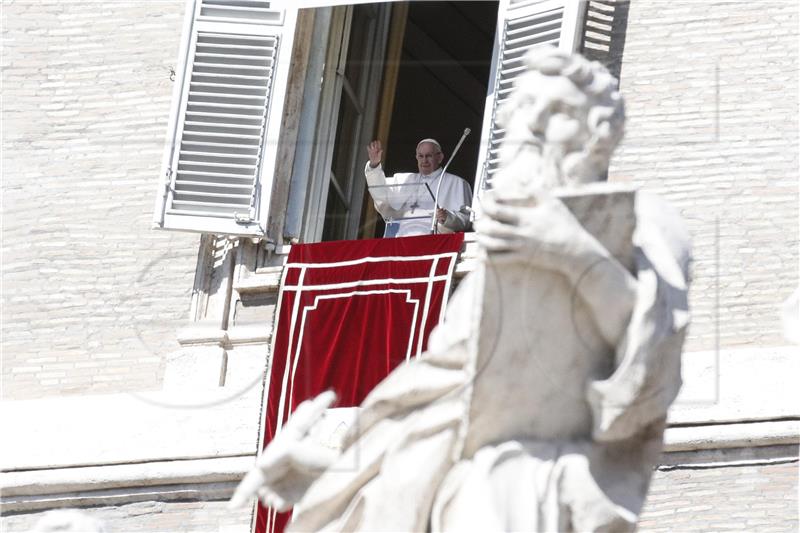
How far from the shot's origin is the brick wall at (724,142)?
12789 mm

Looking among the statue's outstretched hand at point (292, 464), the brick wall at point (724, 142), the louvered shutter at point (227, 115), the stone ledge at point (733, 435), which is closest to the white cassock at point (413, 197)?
the louvered shutter at point (227, 115)

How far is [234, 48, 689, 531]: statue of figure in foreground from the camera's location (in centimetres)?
654

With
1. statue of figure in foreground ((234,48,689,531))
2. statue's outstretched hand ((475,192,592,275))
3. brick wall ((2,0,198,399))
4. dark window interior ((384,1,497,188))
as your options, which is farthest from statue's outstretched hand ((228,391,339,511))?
dark window interior ((384,1,497,188))

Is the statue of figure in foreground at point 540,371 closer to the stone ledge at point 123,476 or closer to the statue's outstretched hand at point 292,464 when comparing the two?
the statue's outstretched hand at point 292,464

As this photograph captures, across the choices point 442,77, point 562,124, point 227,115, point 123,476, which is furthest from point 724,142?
point 562,124

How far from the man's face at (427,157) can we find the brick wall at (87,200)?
1.10 metres

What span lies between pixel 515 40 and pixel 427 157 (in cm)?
72

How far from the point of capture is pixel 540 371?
6652 mm

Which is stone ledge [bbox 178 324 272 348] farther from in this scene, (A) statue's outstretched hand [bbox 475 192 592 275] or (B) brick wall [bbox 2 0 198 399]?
(A) statue's outstretched hand [bbox 475 192 592 275]

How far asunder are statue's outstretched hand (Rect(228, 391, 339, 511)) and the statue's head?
0.69 m

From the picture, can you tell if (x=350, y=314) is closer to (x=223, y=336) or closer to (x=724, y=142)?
(x=223, y=336)

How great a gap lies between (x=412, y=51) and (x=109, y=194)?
431 cm

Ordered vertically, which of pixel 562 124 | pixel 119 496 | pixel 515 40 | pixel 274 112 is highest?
pixel 515 40

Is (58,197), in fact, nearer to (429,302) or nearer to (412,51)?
(429,302)
